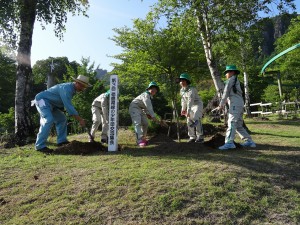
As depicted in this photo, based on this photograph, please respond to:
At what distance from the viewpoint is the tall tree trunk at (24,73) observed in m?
9.04

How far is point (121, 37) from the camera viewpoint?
1803 centimetres

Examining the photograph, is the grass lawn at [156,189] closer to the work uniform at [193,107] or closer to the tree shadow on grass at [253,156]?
the tree shadow on grass at [253,156]

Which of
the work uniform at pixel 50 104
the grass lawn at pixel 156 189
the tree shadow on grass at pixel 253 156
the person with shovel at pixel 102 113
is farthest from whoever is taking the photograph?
the person with shovel at pixel 102 113

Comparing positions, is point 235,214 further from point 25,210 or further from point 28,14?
point 28,14

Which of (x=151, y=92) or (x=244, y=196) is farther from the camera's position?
(x=151, y=92)

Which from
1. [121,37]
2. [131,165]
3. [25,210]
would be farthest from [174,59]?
[121,37]

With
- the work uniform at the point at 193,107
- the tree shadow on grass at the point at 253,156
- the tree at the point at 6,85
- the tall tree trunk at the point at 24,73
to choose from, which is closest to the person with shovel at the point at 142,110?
the tree shadow on grass at the point at 253,156

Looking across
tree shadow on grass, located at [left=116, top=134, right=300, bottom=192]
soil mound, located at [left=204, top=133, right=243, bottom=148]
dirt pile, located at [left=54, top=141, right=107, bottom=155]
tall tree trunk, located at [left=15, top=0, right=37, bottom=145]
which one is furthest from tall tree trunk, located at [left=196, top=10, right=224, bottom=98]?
tall tree trunk, located at [left=15, top=0, right=37, bottom=145]

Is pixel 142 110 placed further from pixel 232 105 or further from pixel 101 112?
pixel 232 105

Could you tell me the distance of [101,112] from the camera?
8703 mm

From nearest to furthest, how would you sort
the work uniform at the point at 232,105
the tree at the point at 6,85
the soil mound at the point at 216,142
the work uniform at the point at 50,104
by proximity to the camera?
1. the work uniform at the point at 232,105
2. the work uniform at the point at 50,104
3. the soil mound at the point at 216,142
4. the tree at the point at 6,85

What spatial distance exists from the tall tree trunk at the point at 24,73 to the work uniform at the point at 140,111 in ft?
10.9

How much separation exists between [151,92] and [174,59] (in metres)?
2.46

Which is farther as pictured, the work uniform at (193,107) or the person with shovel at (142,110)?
the work uniform at (193,107)
